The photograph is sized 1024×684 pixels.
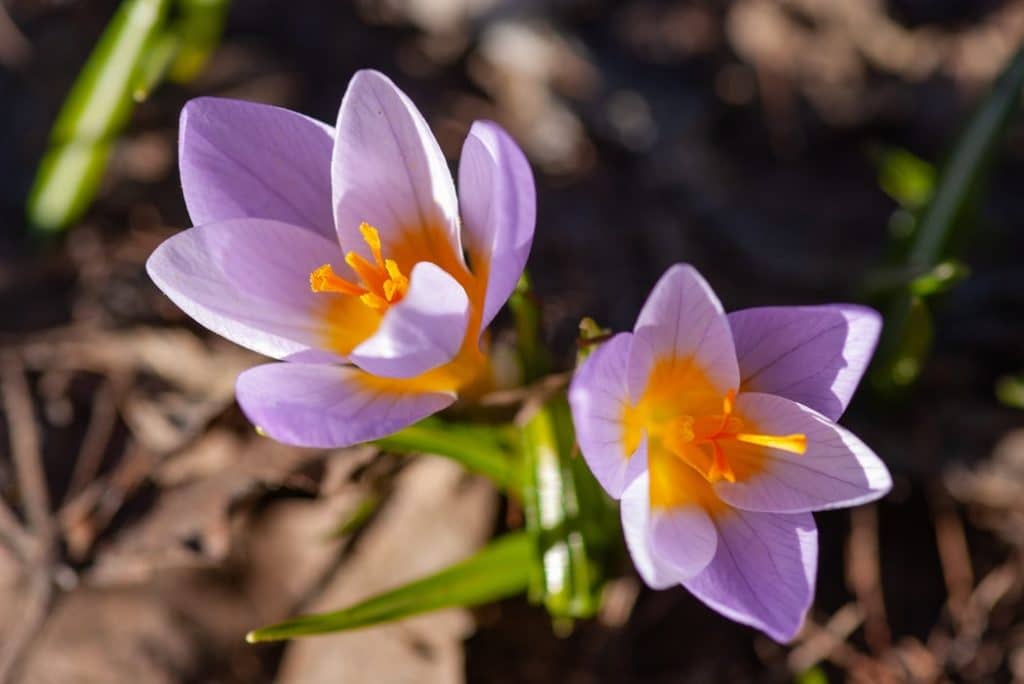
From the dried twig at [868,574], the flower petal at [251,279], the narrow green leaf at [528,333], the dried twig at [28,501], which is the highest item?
the flower petal at [251,279]

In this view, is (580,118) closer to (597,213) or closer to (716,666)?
(597,213)

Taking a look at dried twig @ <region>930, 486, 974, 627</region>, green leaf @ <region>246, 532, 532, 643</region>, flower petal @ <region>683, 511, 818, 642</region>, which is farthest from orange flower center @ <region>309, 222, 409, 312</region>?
dried twig @ <region>930, 486, 974, 627</region>

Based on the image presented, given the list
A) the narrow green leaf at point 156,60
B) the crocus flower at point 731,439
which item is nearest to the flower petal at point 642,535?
the crocus flower at point 731,439

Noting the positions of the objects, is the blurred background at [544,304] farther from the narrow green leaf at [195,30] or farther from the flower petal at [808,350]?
the flower petal at [808,350]

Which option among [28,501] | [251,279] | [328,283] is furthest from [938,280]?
[28,501]

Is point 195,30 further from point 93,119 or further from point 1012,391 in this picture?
point 1012,391

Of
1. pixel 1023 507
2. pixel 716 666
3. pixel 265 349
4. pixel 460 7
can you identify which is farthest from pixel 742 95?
pixel 265 349
